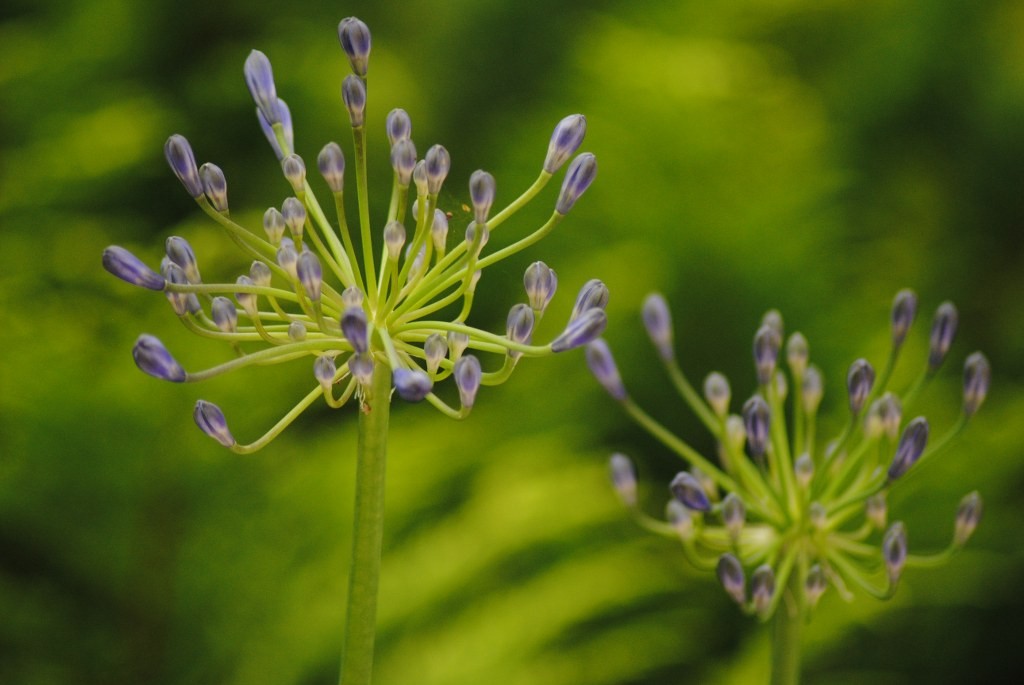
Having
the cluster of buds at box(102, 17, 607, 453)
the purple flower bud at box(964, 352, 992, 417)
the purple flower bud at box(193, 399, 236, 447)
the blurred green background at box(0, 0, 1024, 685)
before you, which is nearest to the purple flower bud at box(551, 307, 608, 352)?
the cluster of buds at box(102, 17, 607, 453)

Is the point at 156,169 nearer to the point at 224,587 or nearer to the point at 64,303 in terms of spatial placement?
the point at 64,303

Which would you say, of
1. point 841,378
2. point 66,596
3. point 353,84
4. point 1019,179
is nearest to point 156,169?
point 66,596

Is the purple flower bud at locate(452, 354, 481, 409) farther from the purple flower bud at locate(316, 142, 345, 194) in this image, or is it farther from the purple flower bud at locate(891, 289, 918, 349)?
the purple flower bud at locate(891, 289, 918, 349)

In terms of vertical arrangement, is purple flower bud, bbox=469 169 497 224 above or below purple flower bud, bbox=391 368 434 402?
above

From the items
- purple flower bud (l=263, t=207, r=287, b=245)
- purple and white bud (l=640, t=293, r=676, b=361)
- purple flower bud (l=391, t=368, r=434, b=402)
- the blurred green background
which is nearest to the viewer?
purple flower bud (l=391, t=368, r=434, b=402)

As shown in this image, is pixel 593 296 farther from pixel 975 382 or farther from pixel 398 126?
pixel 975 382

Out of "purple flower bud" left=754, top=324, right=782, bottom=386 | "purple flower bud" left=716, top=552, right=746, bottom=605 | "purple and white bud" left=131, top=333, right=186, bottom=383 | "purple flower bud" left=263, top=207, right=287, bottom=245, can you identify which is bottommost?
"purple flower bud" left=716, top=552, right=746, bottom=605
